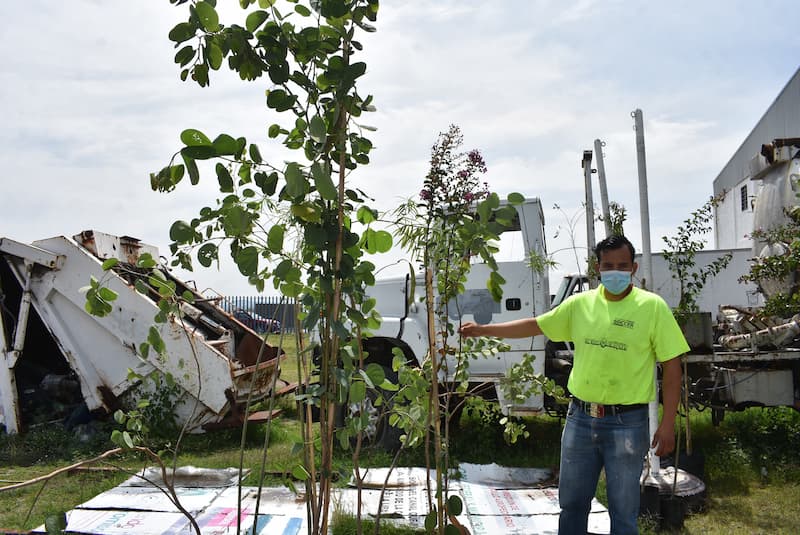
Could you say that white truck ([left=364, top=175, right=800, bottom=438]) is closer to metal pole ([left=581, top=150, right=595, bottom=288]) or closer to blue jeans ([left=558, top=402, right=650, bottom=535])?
metal pole ([left=581, top=150, right=595, bottom=288])

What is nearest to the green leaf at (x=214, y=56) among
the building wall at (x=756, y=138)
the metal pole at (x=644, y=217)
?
the metal pole at (x=644, y=217)

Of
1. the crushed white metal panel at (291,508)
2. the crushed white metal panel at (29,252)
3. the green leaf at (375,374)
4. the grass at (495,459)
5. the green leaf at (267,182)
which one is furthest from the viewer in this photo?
the crushed white metal panel at (29,252)

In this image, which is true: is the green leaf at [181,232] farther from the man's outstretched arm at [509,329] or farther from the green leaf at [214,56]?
the man's outstretched arm at [509,329]

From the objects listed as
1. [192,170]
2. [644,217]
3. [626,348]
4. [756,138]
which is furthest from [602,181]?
[756,138]

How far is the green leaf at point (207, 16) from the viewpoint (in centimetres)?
163

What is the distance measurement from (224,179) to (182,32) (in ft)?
1.21

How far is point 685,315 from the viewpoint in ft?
16.9

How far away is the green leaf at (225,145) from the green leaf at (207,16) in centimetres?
27

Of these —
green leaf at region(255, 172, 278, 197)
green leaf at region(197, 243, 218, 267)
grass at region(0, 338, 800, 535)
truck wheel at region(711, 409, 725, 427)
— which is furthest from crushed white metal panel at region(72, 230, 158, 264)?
truck wheel at region(711, 409, 725, 427)

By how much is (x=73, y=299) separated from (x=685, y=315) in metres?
5.49

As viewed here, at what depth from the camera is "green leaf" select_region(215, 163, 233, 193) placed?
5.86ft

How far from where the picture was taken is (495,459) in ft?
19.8

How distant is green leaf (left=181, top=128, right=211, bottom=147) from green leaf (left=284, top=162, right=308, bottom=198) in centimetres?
21

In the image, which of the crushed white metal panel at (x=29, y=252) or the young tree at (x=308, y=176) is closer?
the young tree at (x=308, y=176)
